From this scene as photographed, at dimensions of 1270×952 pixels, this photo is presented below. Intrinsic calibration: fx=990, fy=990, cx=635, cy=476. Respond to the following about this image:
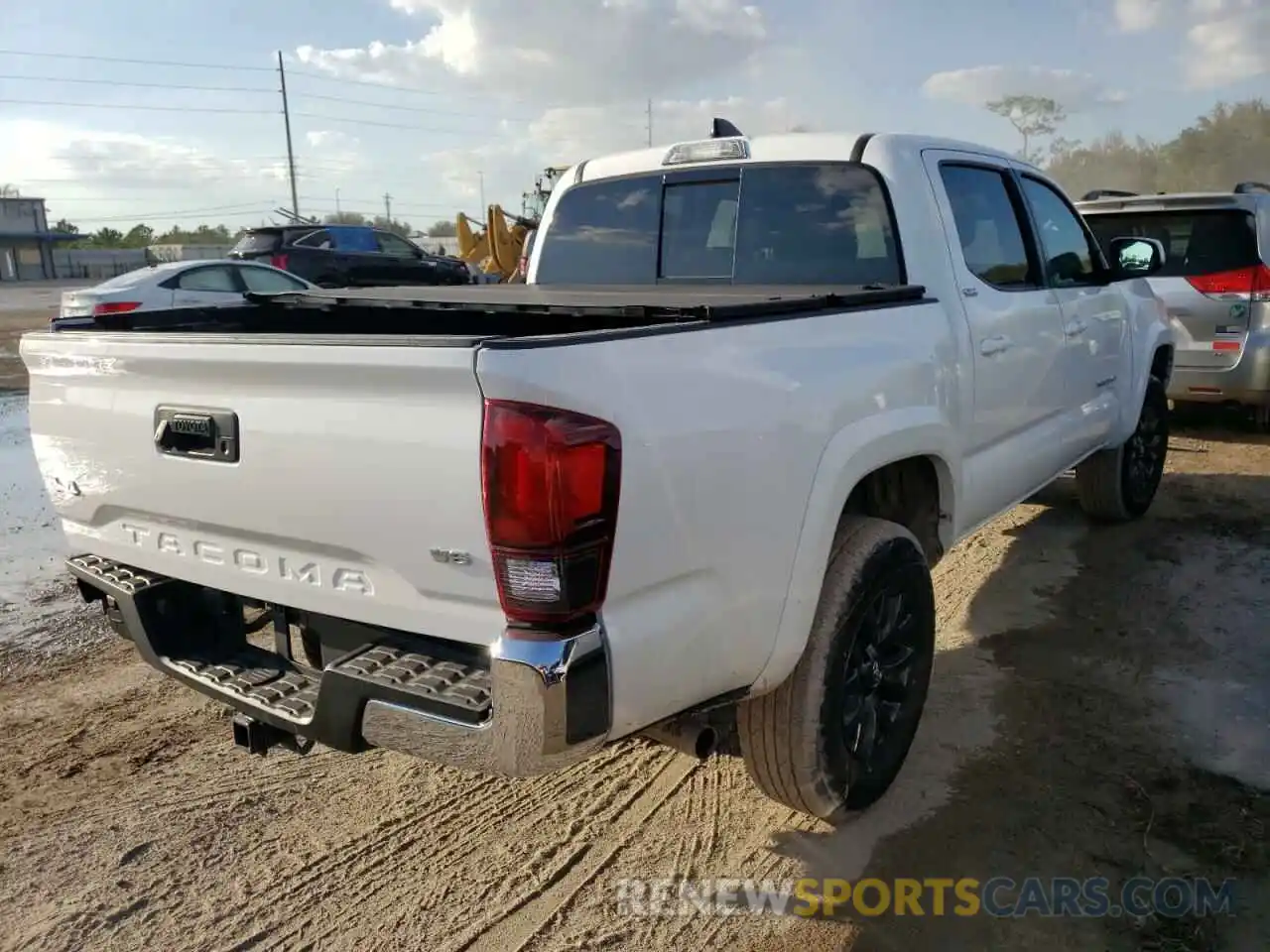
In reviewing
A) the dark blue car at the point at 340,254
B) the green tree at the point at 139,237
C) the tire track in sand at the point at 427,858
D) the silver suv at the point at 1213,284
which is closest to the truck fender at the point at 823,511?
the tire track in sand at the point at 427,858

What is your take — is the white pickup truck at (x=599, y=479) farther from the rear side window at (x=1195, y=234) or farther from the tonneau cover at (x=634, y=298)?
Answer: the rear side window at (x=1195, y=234)

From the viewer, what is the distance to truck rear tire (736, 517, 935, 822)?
2650mm

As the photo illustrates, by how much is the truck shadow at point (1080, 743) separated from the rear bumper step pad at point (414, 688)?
1.18 m

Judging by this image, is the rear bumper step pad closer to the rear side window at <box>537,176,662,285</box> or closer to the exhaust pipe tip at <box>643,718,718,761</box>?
the exhaust pipe tip at <box>643,718,718,761</box>

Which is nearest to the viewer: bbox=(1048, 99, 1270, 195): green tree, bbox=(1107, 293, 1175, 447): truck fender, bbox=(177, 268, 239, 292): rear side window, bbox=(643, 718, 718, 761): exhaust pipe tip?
bbox=(643, 718, 718, 761): exhaust pipe tip

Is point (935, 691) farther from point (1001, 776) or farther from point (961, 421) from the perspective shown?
point (961, 421)

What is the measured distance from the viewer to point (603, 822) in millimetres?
3035

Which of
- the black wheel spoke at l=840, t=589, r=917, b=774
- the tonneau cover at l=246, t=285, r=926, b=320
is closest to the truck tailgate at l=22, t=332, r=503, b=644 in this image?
the tonneau cover at l=246, t=285, r=926, b=320

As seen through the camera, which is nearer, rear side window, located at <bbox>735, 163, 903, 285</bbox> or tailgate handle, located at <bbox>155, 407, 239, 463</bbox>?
tailgate handle, located at <bbox>155, 407, 239, 463</bbox>

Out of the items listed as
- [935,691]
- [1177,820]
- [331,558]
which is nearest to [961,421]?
[935,691]

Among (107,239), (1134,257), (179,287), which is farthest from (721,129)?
(107,239)

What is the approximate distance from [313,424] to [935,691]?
2745 millimetres

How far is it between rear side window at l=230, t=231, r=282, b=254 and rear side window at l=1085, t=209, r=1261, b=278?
14571 millimetres

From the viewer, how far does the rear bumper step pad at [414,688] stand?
193cm
